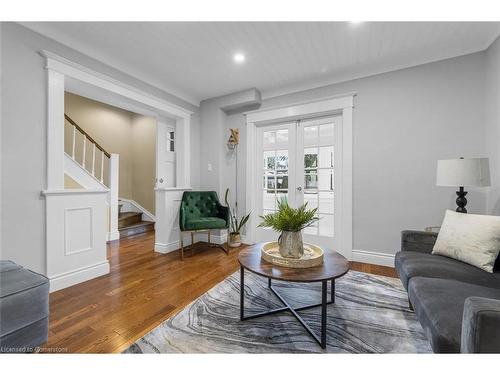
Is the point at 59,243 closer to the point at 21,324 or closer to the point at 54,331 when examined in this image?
the point at 54,331

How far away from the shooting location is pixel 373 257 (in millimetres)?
2785

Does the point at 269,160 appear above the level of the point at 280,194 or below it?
above

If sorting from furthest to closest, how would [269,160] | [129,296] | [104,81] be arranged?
[269,160] < [104,81] < [129,296]

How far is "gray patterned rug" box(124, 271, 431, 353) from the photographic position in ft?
→ 4.49

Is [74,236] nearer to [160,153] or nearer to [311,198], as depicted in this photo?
[160,153]

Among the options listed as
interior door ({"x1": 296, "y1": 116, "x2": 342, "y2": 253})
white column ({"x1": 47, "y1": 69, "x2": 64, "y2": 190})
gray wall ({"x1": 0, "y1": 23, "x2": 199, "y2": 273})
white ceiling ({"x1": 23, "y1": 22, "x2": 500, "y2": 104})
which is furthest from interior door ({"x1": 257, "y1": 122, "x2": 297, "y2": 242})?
gray wall ({"x1": 0, "y1": 23, "x2": 199, "y2": 273})

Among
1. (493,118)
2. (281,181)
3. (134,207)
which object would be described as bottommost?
(134,207)

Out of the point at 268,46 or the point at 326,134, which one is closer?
the point at 268,46

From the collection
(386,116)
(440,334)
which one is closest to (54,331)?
(440,334)

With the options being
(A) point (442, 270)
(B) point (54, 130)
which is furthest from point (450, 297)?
(B) point (54, 130)

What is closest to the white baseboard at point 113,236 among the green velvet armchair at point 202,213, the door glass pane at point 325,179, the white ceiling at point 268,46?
the green velvet armchair at point 202,213

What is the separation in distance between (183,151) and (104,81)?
1344 mm

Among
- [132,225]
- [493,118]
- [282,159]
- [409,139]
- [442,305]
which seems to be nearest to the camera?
[442,305]

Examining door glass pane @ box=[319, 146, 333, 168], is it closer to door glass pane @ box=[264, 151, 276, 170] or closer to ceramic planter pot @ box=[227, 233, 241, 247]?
door glass pane @ box=[264, 151, 276, 170]
